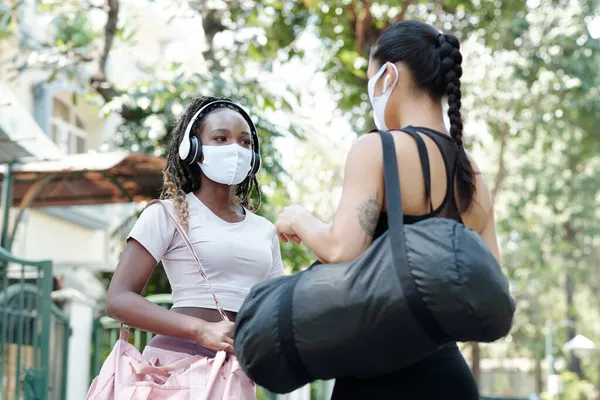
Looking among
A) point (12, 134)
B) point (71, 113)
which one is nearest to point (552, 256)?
point (71, 113)

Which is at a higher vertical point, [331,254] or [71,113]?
[71,113]

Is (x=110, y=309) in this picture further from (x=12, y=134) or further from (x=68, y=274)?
(x=68, y=274)

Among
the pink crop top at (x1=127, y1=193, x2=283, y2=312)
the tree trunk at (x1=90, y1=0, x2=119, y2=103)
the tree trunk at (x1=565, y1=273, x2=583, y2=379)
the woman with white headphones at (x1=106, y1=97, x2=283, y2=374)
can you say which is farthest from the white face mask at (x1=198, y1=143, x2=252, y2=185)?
the tree trunk at (x1=565, y1=273, x2=583, y2=379)

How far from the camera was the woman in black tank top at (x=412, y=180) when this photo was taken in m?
2.45

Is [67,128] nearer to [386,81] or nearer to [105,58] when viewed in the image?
[105,58]

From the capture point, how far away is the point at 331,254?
7.98 ft

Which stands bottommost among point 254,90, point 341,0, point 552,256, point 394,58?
point 552,256

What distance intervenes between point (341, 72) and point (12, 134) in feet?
14.6

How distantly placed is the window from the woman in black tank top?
1712 centimetres

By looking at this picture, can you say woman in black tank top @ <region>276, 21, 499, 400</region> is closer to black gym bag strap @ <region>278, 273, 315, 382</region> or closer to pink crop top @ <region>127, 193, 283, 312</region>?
black gym bag strap @ <region>278, 273, 315, 382</region>

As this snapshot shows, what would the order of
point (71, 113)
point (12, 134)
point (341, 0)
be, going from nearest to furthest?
point (12, 134) → point (341, 0) → point (71, 113)

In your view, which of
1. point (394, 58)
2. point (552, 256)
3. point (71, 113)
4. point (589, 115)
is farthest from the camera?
point (552, 256)

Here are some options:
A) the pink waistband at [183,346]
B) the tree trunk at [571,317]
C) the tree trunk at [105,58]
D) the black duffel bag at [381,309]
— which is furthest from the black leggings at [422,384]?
the tree trunk at [571,317]

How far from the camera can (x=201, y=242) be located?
3178 millimetres
